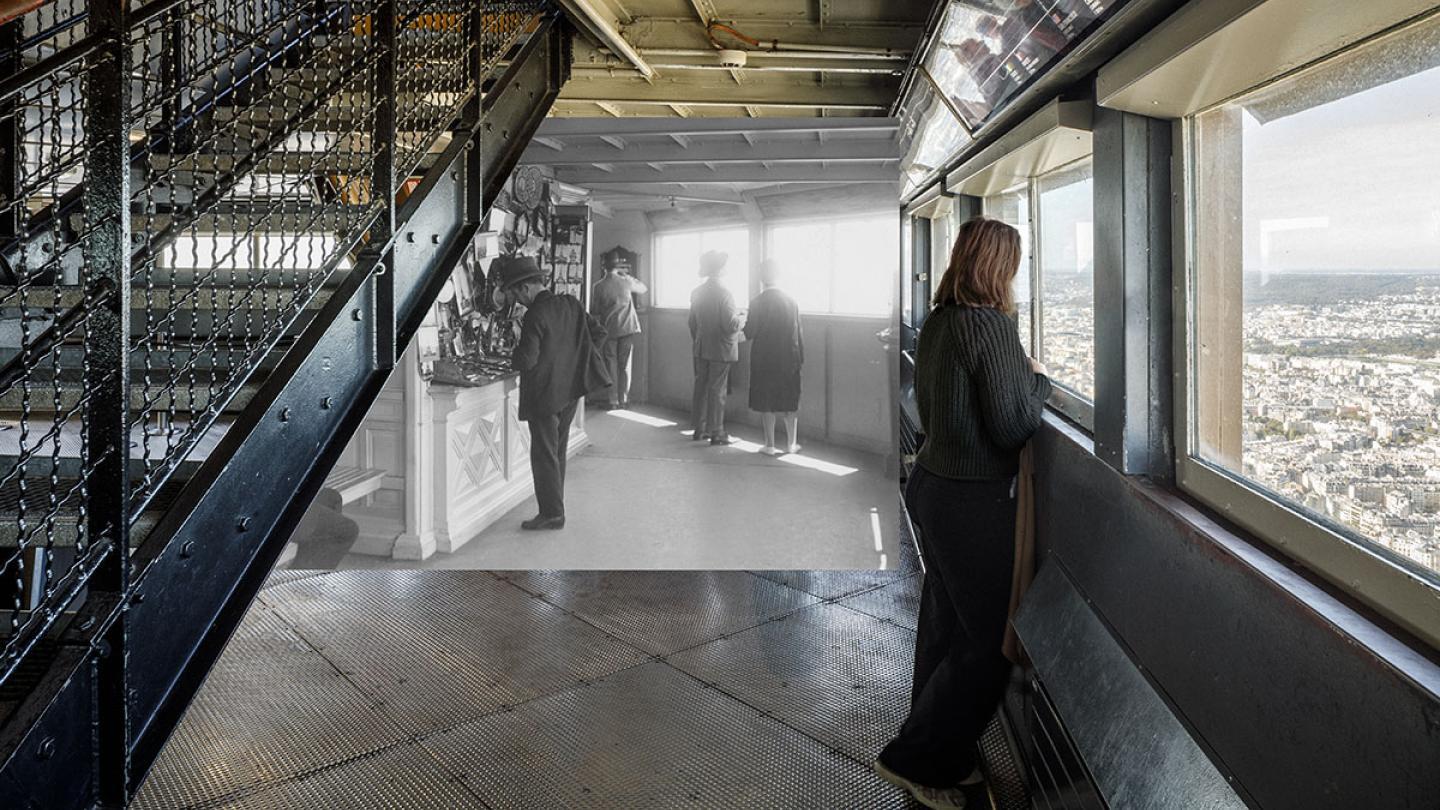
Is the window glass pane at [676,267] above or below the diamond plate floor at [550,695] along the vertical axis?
above

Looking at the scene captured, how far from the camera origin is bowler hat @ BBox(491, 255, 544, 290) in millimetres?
4391

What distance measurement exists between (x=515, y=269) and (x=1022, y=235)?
2.42 metres

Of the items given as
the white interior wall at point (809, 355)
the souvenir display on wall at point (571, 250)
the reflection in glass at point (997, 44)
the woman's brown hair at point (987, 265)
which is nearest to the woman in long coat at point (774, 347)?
the white interior wall at point (809, 355)

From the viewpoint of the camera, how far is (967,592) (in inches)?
93.0

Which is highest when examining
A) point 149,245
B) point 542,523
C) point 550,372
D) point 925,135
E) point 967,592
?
point 925,135

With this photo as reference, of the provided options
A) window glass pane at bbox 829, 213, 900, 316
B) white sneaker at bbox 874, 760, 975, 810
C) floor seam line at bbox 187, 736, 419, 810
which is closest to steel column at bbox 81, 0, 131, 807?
floor seam line at bbox 187, 736, 419, 810

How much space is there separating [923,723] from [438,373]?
2.95 m

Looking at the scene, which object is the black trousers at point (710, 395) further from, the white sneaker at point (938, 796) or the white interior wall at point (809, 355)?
the white sneaker at point (938, 796)

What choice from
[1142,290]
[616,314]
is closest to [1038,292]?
[1142,290]

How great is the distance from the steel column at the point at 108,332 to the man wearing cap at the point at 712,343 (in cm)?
312

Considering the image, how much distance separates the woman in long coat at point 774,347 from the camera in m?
4.52

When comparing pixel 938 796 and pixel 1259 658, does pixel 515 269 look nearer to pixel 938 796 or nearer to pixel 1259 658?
pixel 938 796

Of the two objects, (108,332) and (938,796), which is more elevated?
(108,332)

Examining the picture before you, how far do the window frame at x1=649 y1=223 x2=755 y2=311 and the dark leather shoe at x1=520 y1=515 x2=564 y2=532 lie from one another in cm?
121
